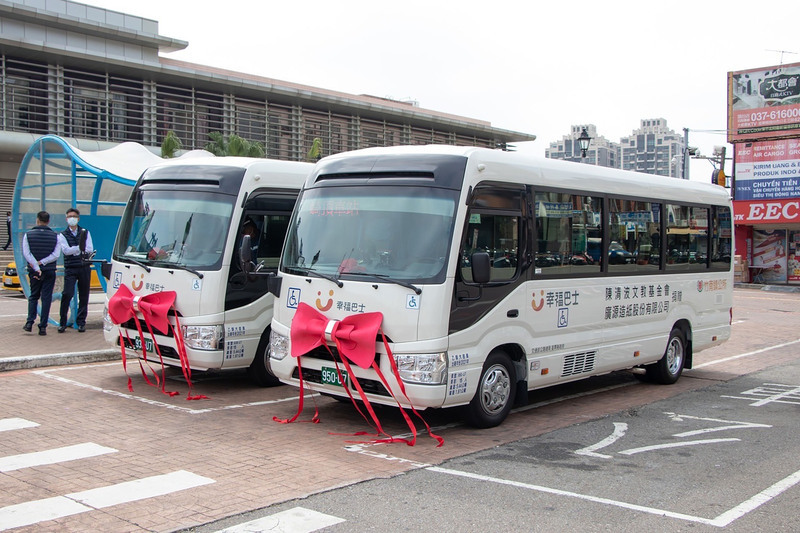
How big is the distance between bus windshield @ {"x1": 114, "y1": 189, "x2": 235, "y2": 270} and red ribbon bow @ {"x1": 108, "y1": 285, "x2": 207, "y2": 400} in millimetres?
445

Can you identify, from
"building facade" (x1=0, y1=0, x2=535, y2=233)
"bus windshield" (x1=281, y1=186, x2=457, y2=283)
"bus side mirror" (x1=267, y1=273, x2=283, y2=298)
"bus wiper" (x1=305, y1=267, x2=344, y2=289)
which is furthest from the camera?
"building facade" (x1=0, y1=0, x2=535, y2=233)

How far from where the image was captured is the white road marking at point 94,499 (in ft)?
16.8

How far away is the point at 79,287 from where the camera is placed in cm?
1333

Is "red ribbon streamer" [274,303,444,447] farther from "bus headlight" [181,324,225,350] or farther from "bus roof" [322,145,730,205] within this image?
"bus headlight" [181,324,225,350]

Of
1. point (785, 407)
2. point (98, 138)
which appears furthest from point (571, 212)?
point (98, 138)

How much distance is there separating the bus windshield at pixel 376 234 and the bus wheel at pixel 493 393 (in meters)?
1.29

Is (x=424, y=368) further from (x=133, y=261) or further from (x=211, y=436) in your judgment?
(x=133, y=261)

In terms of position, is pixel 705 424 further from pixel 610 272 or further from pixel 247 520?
pixel 247 520

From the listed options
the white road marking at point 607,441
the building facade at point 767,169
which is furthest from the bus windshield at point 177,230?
the building facade at point 767,169

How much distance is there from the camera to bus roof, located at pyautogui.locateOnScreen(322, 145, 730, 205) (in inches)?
302

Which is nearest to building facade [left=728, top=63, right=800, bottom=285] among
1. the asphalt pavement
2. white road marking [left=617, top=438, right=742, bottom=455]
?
white road marking [left=617, top=438, right=742, bottom=455]

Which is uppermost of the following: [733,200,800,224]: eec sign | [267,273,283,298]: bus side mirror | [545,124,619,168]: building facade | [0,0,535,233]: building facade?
[545,124,619,168]: building facade

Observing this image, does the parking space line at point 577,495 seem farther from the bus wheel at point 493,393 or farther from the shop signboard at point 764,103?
the shop signboard at point 764,103

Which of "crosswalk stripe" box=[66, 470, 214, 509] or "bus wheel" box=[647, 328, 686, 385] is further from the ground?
"bus wheel" box=[647, 328, 686, 385]
